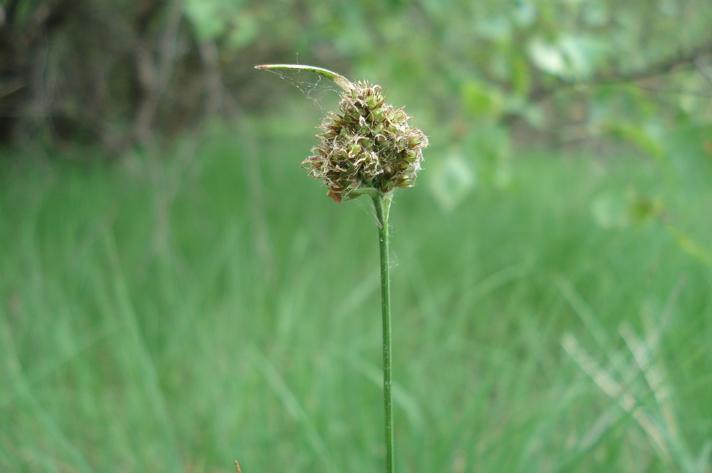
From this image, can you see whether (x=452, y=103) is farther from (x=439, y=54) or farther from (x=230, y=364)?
(x=230, y=364)

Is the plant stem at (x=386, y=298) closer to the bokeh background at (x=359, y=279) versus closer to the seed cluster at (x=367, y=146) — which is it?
the seed cluster at (x=367, y=146)

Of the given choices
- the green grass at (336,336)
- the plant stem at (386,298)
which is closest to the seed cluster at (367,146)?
the plant stem at (386,298)

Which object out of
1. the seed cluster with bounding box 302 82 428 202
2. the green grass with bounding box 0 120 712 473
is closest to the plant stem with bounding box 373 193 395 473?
the seed cluster with bounding box 302 82 428 202

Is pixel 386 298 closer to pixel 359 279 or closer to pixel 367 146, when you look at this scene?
pixel 367 146

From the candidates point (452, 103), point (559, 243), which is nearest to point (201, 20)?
point (559, 243)

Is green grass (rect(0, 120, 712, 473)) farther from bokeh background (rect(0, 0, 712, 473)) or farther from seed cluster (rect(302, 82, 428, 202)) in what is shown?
seed cluster (rect(302, 82, 428, 202))

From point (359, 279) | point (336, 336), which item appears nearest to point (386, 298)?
point (336, 336)
